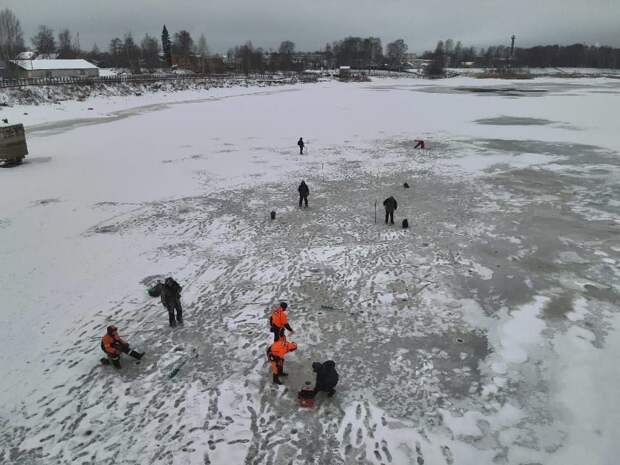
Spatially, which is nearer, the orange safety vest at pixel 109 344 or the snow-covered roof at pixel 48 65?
the orange safety vest at pixel 109 344

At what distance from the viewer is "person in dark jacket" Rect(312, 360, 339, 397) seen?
301 inches

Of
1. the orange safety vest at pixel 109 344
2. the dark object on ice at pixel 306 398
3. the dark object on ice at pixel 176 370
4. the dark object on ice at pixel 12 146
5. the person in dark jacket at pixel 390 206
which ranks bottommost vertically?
the dark object on ice at pixel 176 370

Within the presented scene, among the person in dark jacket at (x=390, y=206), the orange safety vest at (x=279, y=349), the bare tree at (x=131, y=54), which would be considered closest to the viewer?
the orange safety vest at (x=279, y=349)

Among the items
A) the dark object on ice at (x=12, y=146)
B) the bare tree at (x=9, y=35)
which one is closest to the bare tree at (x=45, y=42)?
the bare tree at (x=9, y=35)

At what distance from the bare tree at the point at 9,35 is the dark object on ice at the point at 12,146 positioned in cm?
10719

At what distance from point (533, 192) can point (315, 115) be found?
30511mm

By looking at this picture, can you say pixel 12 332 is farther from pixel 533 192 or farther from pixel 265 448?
pixel 533 192

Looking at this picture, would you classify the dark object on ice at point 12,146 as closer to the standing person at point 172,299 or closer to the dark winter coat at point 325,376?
the standing person at point 172,299

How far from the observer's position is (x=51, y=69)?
95000mm

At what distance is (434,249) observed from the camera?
14.0m

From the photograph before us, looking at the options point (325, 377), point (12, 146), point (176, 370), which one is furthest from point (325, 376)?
point (12, 146)

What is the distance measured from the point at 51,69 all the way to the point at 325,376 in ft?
363

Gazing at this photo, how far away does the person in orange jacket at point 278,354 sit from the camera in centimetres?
799

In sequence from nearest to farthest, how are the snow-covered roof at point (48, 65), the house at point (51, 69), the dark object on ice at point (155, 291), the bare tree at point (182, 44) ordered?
the dark object on ice at point (155, 291) → the house at point (51, 69) → the snow-covered roof at point (48, 65) → the bare tree at point (182, 44)
